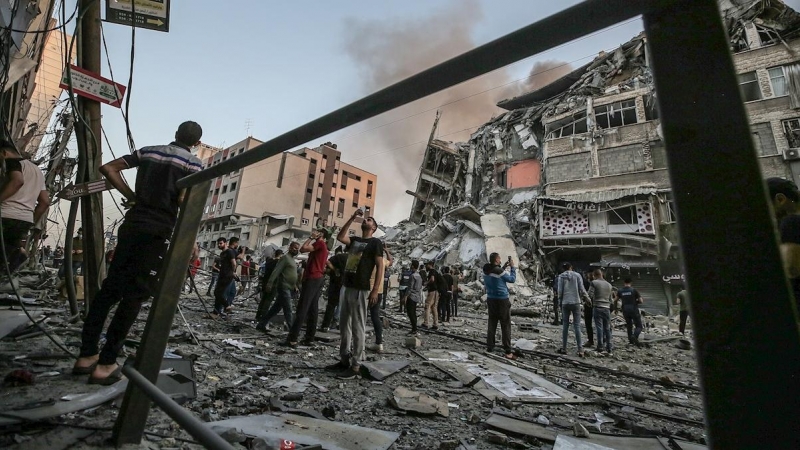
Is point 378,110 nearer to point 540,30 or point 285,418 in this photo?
point 540,30

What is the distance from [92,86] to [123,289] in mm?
2663

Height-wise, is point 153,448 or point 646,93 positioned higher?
point 646,93

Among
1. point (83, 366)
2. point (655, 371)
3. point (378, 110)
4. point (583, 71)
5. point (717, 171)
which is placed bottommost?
point (655, 371)

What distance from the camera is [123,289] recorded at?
251cm

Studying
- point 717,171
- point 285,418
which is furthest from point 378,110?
point 285,418

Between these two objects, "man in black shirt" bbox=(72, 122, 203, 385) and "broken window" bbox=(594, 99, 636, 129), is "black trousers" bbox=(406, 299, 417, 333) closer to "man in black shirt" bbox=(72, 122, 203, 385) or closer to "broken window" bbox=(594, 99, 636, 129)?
"man in black shirt" bbox=(72, 122, 203, 385)

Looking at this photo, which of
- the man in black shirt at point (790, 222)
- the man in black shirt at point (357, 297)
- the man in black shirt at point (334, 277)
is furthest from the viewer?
the man in black shirt at point (334, 277)

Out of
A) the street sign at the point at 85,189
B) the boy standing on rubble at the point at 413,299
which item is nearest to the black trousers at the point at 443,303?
the boy standing on rubble at the point at 413,299

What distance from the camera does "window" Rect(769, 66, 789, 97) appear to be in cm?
1962

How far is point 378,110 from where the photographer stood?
101 centimetres

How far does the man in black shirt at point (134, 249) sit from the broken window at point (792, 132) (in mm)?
28387

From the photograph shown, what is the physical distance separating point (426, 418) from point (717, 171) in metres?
2.95

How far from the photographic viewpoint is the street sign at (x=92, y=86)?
3.57 m

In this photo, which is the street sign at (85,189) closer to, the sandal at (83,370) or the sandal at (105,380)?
the sandal at (83,370)
